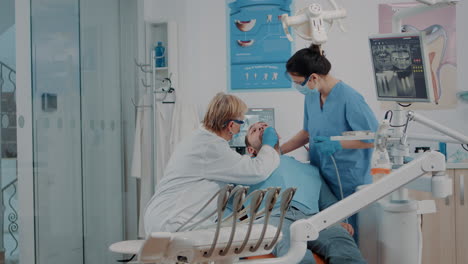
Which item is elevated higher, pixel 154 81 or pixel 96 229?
pixel 154 81

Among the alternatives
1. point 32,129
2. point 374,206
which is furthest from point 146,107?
point 374,206

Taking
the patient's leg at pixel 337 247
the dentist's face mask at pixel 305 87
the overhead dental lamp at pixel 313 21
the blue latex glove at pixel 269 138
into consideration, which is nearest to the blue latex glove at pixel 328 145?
the blue latex glove at pixel 269 138

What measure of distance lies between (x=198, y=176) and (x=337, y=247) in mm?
653

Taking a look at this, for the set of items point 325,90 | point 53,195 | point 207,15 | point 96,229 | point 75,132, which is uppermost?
point 207,15

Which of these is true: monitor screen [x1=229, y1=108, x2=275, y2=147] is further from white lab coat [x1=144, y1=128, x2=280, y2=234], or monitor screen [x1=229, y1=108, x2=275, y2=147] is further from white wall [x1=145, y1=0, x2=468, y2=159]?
white lab coat [x1=144, y1=128, x2=280, y2=234]

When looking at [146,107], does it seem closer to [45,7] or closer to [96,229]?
[96,229]

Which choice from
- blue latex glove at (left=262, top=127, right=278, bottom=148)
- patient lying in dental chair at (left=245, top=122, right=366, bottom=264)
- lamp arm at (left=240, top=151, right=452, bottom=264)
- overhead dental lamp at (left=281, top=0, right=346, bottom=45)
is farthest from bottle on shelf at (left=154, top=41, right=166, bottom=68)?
lamp arm at (left=240, top=151, right=452, bottom=264)

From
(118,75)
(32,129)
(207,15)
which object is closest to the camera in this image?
(32,129)

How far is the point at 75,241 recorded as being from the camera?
2963 millimetres

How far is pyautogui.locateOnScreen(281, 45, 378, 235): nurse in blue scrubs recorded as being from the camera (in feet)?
8.59

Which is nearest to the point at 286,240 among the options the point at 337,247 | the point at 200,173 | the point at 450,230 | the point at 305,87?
the point at 337,247

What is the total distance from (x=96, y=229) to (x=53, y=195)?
71 centimetres

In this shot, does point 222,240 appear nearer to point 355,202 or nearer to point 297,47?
point 355,202

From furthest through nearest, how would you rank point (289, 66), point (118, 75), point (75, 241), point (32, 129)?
point (118, 75), point (75, 241), point (289, 66), point (32, 129)
